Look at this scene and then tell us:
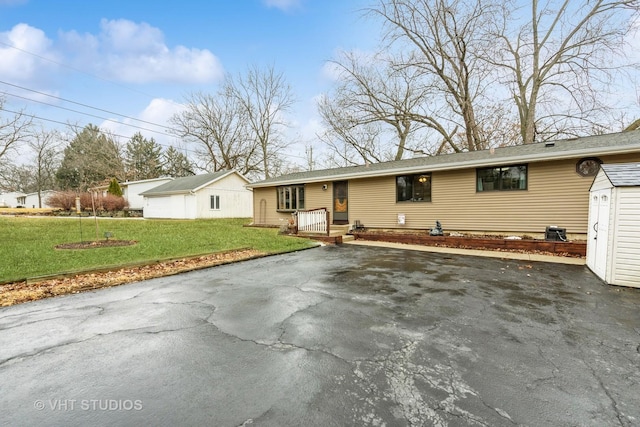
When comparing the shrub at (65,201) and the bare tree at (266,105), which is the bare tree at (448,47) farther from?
the shrub at (65,201)

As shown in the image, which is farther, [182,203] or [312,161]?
[312,161]

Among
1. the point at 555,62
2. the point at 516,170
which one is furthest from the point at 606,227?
the point at 555,62

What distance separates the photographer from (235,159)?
31.0 metres

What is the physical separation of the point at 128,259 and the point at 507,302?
295 inches

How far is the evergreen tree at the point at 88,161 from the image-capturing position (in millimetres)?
37031

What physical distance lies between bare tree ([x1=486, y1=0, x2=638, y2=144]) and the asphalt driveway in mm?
16153

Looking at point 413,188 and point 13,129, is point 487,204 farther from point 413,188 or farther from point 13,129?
point 13,129

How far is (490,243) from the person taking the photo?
28.2 ft

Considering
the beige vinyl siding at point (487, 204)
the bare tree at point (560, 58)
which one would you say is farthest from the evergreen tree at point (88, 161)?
the bare tree at point (560, 58)

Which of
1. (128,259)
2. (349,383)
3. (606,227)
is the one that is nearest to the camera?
(349,383)

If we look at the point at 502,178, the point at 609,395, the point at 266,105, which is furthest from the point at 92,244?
the point at 266,105

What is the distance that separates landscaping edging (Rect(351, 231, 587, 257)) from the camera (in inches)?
294

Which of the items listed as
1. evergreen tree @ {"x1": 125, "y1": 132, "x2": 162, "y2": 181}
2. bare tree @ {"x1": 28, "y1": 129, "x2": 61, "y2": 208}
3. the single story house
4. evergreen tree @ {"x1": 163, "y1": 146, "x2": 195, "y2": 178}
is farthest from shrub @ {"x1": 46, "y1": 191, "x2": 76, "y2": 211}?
the single story house

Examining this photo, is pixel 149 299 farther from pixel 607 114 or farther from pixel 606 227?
pixel 607 114
